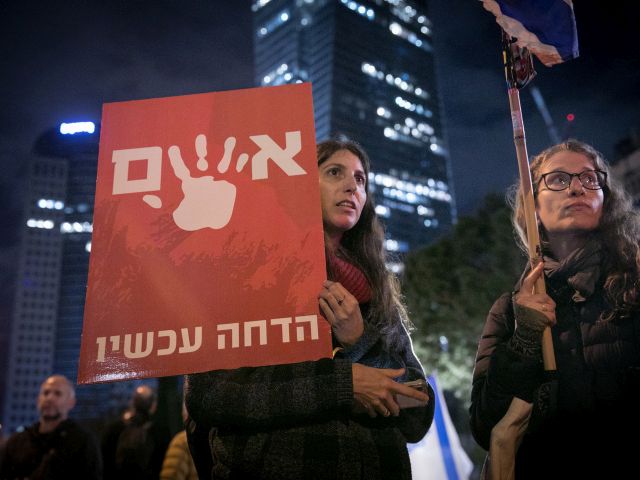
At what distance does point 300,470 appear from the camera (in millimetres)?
2273

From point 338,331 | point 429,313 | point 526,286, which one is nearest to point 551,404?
point 526,286

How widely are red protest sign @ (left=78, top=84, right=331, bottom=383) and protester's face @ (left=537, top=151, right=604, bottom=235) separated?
4.27 ft

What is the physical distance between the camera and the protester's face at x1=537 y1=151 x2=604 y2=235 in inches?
111

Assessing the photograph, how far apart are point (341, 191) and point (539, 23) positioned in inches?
56.4

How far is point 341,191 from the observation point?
2.99 meters

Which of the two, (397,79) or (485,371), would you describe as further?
(397,79)

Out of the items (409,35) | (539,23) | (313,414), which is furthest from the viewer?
(409,35)

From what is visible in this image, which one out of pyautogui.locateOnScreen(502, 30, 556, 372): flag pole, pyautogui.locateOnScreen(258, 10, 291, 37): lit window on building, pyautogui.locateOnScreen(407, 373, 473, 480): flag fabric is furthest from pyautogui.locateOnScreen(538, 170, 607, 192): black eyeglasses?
pyautogui.locateOnScreen(258, 10, 291, 37): lit window on building

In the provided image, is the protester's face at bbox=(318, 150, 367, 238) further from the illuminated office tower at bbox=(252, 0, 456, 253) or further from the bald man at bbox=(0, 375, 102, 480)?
the illuminated office tower at bbox=(252, 0, 456, 253)

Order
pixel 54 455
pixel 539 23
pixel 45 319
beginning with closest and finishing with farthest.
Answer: pixel 539 23, pixel 54 455, pixel 45 319

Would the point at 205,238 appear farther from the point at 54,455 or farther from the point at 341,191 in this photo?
the point at 54,455

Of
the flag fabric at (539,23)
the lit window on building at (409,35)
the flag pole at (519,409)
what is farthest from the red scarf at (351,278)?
the lit window on building at (409,35)

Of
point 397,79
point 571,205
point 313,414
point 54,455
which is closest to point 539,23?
point 571,205

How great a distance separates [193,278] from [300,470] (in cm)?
95
